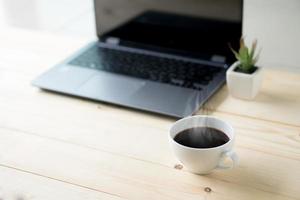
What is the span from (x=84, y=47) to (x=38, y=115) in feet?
0.99

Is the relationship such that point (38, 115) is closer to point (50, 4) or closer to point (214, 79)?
point (214, 79)

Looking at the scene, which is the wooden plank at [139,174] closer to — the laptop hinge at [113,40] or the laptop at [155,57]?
the laptop at [155,57]

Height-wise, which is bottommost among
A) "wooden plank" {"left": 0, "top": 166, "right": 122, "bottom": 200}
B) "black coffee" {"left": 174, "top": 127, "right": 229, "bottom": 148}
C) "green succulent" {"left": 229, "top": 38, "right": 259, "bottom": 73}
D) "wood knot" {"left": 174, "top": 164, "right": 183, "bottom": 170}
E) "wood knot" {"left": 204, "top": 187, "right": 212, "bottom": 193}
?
"wood knot" {"left": 204, "top": 187, "right": 212, "bottom": 193}

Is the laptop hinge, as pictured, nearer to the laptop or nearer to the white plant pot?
the laptop

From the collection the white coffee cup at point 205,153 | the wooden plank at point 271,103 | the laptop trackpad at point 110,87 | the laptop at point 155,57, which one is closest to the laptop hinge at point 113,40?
the laptop at point 155,57

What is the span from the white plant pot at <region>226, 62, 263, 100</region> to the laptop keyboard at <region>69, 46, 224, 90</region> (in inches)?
2.3

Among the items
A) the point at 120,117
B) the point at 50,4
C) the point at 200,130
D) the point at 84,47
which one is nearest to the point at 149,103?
the point at 120,117

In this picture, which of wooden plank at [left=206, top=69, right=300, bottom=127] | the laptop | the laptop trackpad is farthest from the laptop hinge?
wooden plank at [left=206, top=69, right=300, bottom=127]

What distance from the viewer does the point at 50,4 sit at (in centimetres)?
141

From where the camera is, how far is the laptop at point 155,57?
0.98 m

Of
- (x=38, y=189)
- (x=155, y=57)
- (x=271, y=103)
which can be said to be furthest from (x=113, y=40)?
(x=38, y=189)

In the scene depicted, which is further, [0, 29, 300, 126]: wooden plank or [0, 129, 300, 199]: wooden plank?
[0, 29, 300, 126]: wooden plank

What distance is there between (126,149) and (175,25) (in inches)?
15.4

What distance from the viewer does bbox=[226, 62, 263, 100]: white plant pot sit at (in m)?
0.96
